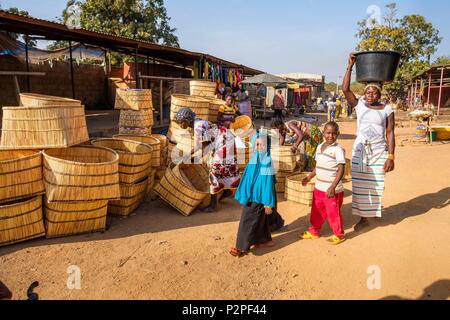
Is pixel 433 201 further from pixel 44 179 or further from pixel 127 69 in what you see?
pixel 127 69

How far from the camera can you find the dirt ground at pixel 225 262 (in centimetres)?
287

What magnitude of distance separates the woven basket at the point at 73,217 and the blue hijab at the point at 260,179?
5.29ft

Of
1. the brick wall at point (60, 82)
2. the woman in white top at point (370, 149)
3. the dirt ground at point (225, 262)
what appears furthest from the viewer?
the brick wall at point (60, 82)

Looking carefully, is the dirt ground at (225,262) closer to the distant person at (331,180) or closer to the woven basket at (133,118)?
the distant person at (331,180)

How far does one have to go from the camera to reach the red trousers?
374cm

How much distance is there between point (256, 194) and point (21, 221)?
91.6 inches

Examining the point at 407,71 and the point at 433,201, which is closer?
the point at 433,201

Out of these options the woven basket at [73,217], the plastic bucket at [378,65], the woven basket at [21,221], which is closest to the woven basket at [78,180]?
the woven basket at [73,217]

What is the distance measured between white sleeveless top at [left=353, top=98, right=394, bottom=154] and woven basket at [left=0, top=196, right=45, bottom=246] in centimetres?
360

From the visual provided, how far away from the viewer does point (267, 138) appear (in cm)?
347

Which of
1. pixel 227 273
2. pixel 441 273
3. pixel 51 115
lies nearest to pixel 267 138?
pixel 227 273

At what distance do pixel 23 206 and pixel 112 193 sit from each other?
0.84m

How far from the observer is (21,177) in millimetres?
3516

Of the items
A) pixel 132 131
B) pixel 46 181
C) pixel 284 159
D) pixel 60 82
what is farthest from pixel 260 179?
pixel 60 82
